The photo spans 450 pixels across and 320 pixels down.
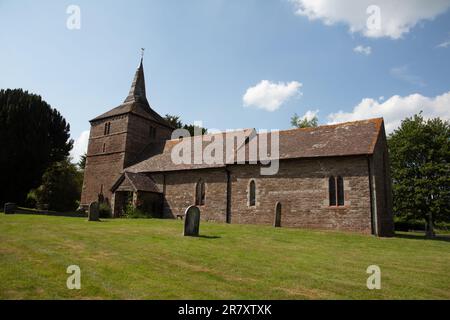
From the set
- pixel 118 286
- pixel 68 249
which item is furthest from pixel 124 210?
pixel 118 286

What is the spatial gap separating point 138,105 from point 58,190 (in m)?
12.8

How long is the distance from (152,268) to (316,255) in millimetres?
5730

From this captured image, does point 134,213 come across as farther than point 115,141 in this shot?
No

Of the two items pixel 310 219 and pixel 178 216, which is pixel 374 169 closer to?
pixel 310 219

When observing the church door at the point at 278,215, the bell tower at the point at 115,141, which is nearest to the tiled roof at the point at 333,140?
the church door at the point at 278,215

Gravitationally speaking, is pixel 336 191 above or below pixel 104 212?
above

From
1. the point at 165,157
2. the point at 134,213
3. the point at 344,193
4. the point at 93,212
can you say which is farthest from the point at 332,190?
the point at 165,157

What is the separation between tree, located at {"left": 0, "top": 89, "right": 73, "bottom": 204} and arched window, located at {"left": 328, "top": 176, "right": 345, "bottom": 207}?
30995 mm

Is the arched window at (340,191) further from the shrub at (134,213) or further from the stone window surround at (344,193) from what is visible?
the shrub at (134,213)

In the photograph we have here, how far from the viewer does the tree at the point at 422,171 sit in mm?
27203

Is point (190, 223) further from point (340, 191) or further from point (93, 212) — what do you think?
point (340, 191)

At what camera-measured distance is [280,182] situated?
20.6 meters

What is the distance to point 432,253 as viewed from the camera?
38.9 ft

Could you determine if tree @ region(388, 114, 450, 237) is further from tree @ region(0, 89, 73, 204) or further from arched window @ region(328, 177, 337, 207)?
tree @ region(0, 89, 73, 204)
